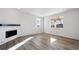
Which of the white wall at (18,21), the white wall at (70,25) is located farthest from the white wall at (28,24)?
the white wall at (70,25)

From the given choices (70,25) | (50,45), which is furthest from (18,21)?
(70,25)

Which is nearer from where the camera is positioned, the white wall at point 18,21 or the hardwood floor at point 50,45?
the hardwood floor at point 50,45

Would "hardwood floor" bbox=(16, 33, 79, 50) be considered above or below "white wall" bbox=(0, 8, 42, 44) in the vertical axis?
below

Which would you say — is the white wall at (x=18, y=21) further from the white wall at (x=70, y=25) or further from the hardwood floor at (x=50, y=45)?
the white wall at (x=70, y=25)

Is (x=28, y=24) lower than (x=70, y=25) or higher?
higher

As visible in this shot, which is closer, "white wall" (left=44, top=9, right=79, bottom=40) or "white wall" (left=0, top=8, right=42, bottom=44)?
"white wall" (left=0, top=8, right=42, bottom=44)

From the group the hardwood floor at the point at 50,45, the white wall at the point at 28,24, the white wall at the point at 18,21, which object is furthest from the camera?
the white wall at the point at 28,24

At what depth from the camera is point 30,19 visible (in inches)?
321

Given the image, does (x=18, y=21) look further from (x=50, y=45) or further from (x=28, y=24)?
(x=50, y=45)

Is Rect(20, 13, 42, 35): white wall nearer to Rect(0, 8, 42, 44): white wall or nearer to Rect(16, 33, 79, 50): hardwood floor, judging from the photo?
Rect(0, 8, 42, 44): white wall

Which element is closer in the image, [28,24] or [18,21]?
[18,21]

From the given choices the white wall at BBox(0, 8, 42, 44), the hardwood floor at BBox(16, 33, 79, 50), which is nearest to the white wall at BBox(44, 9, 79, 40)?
the hardwood floor at BBox(16, 33, 79, 50)
